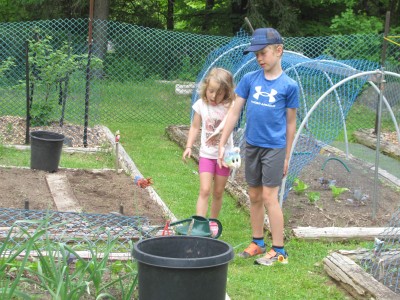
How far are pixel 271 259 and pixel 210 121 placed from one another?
46.1 inches

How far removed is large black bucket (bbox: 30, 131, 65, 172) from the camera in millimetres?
7463

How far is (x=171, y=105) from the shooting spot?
13.0 m

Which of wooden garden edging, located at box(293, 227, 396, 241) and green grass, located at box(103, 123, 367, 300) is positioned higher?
wooden garden edging, located at box(293, 227, 396, 241)

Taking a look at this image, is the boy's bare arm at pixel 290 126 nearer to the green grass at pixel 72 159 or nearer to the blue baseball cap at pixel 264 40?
the blue baseball cap at pixel 264 40

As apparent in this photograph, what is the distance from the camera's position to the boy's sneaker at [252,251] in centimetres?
523

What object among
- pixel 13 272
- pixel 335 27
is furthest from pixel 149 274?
pixel 335 27

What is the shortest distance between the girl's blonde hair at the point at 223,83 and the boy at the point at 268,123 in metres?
0.14

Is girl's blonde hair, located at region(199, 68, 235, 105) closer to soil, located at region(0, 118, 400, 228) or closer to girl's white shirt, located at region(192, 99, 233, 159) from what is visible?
girl's white shirt, located at region(192, 99, 233, 159)

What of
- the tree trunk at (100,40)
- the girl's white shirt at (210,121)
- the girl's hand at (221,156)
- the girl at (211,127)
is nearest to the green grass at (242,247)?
the girl at (211,127)

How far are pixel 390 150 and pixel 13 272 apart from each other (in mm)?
7782

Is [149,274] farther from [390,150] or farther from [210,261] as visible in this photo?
[390,150]

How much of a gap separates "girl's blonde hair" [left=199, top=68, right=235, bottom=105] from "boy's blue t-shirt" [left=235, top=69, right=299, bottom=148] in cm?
20

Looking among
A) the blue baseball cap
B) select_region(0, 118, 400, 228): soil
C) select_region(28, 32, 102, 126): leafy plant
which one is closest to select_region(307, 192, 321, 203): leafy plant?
select_region(0, 118, 400, 228): soil

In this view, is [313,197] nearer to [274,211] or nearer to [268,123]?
[274,211]
